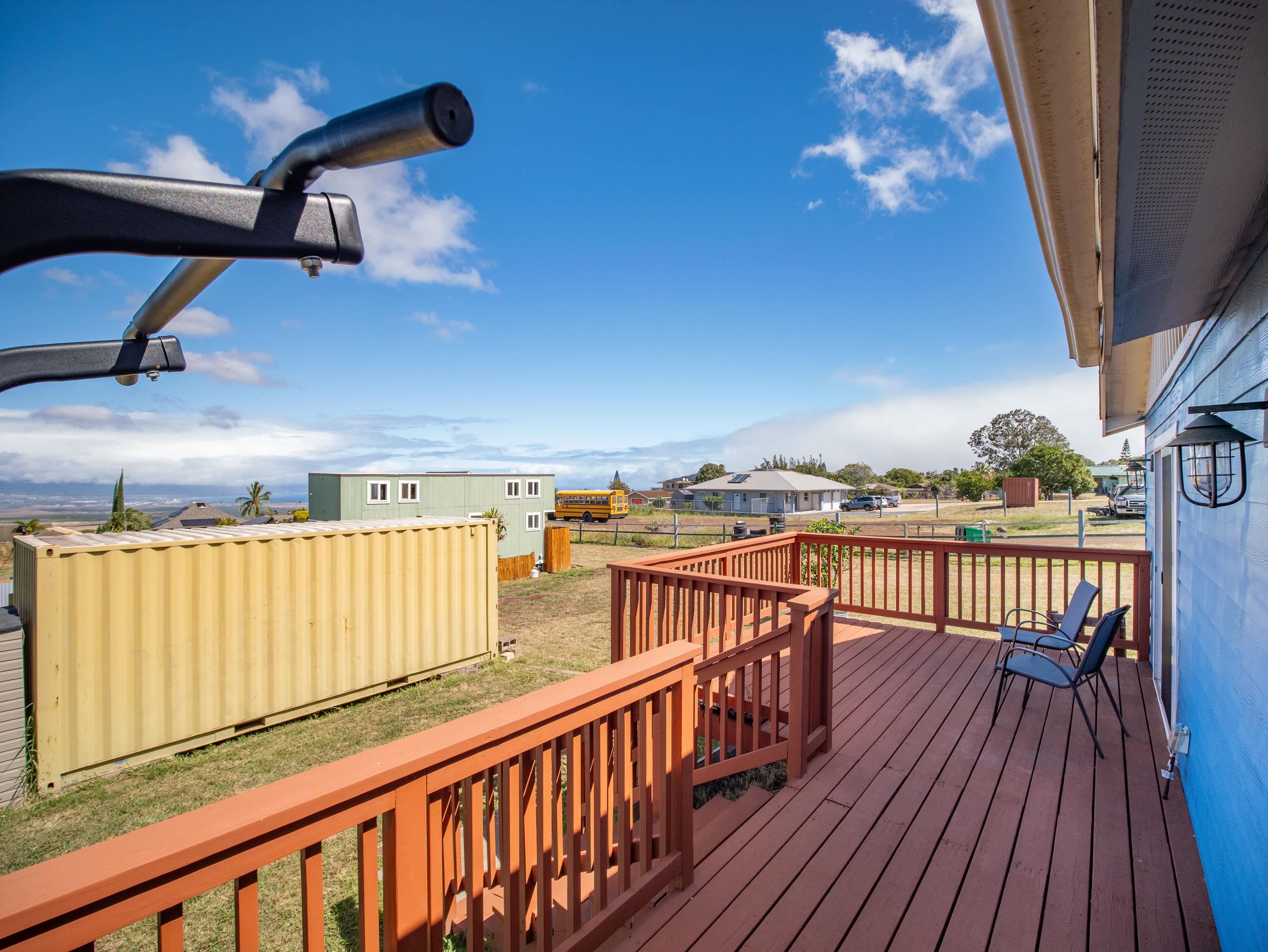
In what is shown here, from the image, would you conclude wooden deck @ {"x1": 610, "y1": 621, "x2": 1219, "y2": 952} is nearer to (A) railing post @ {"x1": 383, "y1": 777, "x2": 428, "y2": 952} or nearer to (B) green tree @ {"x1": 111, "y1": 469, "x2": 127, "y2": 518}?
(A) railing post @ {"x1": 383, "y1": 777, "x2": 428, "y2": 952}

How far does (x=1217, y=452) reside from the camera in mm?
2031

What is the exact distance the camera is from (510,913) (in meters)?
1.49

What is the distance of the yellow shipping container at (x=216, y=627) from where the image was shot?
4730 millimetres

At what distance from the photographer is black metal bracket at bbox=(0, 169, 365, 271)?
2.33ft

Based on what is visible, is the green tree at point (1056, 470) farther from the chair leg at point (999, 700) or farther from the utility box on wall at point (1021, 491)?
the chair leg at point (999, 700)

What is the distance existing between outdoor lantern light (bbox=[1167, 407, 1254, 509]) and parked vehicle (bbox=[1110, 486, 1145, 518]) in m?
26.1

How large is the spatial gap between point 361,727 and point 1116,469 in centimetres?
6130

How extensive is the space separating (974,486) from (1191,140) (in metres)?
44.8

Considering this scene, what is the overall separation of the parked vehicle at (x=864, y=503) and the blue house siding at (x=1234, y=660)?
34.2m

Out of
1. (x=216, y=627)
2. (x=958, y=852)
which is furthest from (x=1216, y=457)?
(x=216, y=627)

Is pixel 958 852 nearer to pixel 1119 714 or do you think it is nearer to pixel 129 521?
pixel 1119 714

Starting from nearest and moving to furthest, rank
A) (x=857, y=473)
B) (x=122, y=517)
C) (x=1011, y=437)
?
1. (x=122, y=517)
2. (x=1011, y=437)
3. (x=857, y=473)

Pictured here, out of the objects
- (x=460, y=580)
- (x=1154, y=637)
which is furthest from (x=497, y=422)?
(x=1154, y=637)

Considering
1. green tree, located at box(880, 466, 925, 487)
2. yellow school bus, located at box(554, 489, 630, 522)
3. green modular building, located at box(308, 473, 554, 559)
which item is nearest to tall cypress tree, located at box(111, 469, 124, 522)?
green modular building, located at box(308, 473, 554, 559)
